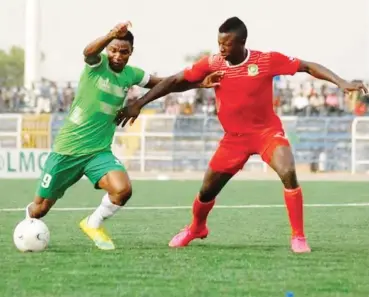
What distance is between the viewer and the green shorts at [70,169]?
10930 millimetres

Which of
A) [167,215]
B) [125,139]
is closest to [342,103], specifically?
[125,139]

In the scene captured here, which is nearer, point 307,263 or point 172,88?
point 307,263

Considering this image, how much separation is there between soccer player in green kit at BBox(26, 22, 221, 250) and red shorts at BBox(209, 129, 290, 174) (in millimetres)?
602

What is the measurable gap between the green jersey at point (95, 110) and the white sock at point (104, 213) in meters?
0.48

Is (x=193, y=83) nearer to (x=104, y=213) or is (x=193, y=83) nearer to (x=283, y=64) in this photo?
(x=283, y=64)

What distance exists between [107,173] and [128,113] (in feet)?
1.88

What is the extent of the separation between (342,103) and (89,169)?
87.8 ft

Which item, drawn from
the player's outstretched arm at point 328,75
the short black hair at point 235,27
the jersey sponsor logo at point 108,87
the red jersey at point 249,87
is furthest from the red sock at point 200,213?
the short black hair at point 235,27

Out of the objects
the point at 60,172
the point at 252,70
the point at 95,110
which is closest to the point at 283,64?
the point at 252,70

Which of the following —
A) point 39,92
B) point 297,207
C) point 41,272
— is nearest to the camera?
point 41,272

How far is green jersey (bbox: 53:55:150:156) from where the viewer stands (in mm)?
10922

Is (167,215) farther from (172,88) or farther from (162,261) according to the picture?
(162,261)

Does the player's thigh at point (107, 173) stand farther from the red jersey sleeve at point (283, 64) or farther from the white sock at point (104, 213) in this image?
the red jersey sleeve at point (283, 64)

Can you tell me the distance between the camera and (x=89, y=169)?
1095 cm
